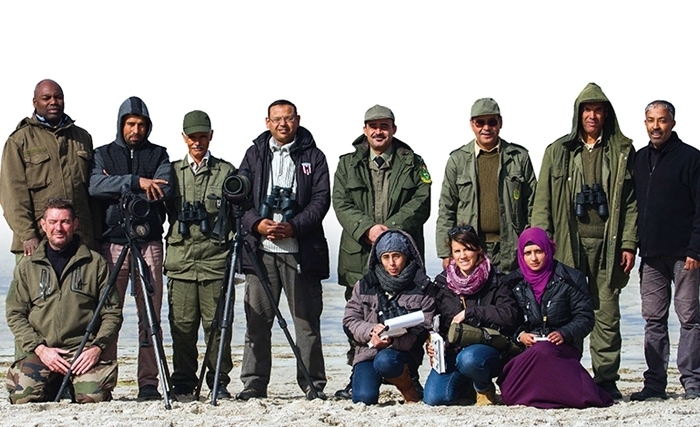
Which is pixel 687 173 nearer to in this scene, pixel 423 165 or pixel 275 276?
pixel 423 165

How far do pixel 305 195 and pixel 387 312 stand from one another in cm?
100

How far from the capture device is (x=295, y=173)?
653cm

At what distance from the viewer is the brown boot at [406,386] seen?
607cm

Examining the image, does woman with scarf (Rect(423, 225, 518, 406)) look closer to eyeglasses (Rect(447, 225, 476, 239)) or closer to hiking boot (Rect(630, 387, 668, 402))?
eyeglasses (Rect(447, 225, 476, 239))

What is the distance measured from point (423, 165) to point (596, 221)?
1170 millimetres

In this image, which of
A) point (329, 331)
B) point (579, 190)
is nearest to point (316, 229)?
point (579, 190)

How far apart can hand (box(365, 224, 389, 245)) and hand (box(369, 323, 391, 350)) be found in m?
0.65

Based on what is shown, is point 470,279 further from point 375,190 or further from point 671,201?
point 671,201

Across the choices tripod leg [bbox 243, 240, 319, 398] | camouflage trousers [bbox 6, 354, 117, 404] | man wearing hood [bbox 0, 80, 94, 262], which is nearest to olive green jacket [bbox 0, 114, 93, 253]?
man wearing hood [bbox 0, 80, 94, 262]

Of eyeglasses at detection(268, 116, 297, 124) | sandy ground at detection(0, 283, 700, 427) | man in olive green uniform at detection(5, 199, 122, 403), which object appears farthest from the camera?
eyeglasses at detection(268, 116, 297, 124)

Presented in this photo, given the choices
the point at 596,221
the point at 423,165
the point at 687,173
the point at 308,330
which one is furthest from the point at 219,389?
the point at 687,173

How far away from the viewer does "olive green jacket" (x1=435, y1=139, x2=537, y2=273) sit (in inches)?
256

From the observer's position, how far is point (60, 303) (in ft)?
20.4

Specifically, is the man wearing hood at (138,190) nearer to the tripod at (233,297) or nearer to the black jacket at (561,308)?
the tripod at (233,297)
